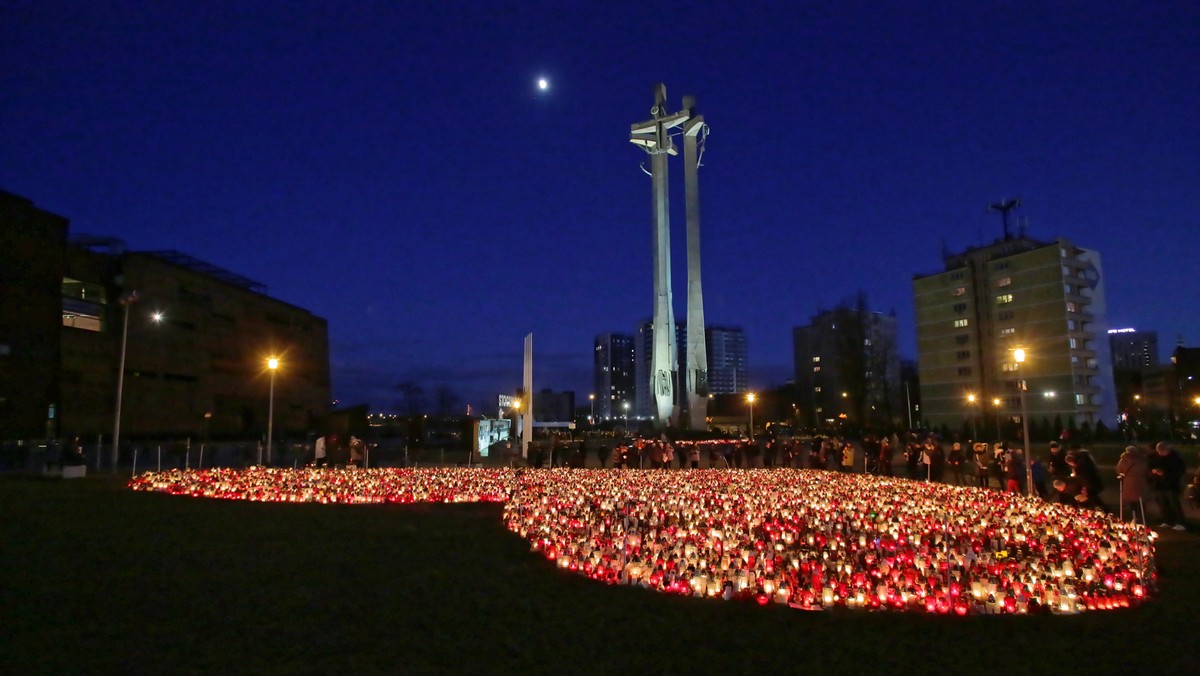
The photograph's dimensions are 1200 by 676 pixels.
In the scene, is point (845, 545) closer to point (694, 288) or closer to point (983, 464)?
point (983, 464)

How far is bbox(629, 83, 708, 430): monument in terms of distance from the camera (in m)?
58.6

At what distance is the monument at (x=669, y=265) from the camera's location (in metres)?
58.6

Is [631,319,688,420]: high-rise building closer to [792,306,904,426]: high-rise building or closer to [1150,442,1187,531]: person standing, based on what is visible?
[792,306,904,426]: high-rise building

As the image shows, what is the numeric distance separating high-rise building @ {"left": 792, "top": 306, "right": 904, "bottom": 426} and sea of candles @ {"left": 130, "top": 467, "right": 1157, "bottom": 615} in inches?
2002

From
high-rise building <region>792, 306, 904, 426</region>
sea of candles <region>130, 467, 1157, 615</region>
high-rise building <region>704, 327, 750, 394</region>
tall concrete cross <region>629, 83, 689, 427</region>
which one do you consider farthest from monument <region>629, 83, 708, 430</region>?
high-rise building <region>704, 327, 750, 394</region>

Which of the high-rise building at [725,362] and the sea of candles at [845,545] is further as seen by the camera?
the high-rise building at [725,362]

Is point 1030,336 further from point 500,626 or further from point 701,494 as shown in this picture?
point 500,626

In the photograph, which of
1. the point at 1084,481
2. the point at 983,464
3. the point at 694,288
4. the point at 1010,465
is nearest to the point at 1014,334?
the point at 694,288

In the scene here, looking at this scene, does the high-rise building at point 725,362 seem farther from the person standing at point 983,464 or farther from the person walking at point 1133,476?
the person walking at point 1133,476

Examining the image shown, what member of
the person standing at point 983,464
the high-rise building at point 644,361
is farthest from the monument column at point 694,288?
the high-rise building at point 644,361

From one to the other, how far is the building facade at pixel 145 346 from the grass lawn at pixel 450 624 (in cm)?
2303

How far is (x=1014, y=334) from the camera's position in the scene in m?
70.2

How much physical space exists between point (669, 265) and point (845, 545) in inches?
2004

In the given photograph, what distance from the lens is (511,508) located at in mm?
14828
